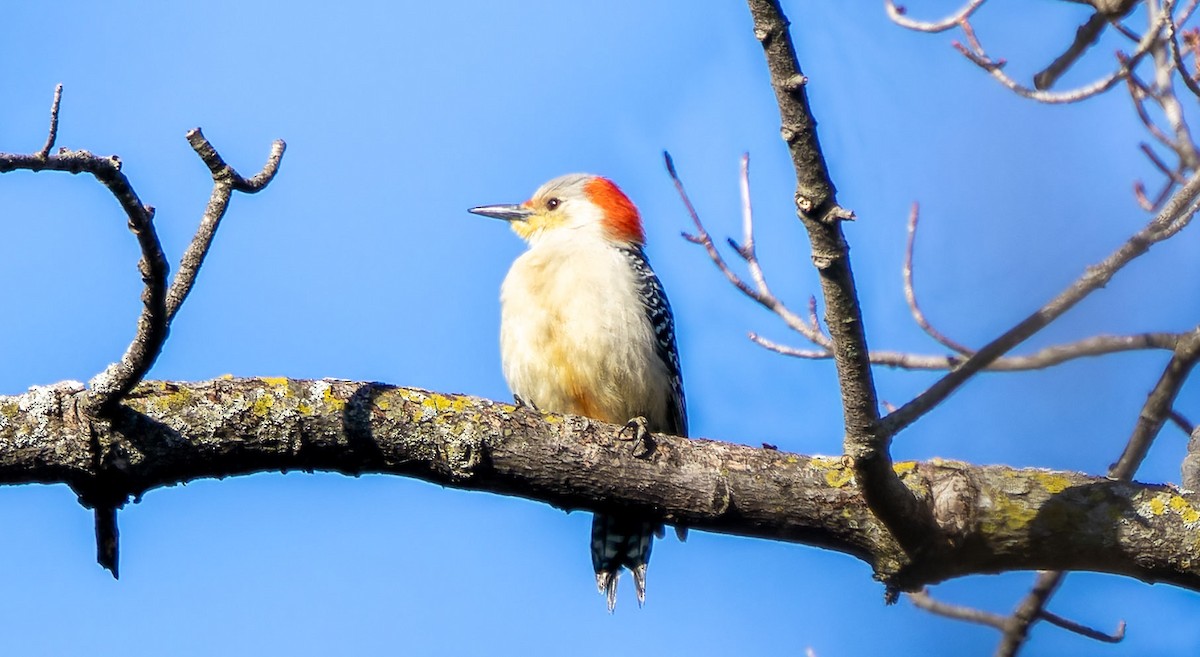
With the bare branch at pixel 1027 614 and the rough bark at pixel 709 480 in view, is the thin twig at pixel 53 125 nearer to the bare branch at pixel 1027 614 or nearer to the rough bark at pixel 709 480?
the rough bark at pixel 709 480

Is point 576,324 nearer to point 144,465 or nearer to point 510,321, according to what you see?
point 510,321

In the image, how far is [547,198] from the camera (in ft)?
27.4

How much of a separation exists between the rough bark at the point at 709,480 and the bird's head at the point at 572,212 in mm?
3656

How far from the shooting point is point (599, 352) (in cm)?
649

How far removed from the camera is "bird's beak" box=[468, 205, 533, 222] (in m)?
8.31

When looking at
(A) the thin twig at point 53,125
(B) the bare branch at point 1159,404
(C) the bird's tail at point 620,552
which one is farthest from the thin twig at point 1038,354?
(A) the thin twig at point 53,125

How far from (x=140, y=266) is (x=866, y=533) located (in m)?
2.60

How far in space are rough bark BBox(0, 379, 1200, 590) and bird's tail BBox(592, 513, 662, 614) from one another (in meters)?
2.06

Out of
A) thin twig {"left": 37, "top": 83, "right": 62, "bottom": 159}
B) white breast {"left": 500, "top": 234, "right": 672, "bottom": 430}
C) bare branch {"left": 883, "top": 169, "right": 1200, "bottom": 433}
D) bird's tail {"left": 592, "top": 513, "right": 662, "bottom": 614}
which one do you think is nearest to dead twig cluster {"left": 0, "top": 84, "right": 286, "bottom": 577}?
thin twig {"left": 37, "top": 83, "right": 62, "bottom": 159}

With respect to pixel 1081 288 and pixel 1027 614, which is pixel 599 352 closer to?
pixel 1027 614

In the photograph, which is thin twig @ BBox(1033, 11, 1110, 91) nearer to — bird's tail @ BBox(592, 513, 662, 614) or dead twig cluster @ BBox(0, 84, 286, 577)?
dead twig cluster @ BBox(0, 84, 286, 577)

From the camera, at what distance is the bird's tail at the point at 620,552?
261 inches

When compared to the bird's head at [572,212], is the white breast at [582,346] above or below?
below

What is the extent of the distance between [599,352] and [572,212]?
2.00 metres
